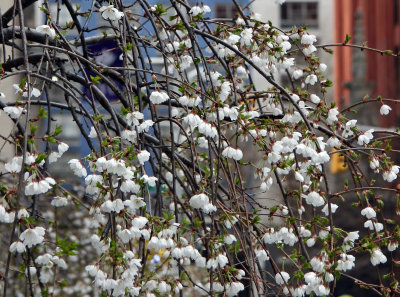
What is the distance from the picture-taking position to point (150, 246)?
2.53m

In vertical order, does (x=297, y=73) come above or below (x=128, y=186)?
above

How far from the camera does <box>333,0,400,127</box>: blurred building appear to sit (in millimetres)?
18656

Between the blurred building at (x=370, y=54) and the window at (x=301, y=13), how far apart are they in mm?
1985

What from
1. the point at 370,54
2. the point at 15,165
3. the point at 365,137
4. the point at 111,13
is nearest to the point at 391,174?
the point at 365,137

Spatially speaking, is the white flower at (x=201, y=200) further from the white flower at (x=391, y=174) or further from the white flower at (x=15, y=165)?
the white flower at (x=391, y=174)

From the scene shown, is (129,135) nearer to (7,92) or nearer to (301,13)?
(7,92)

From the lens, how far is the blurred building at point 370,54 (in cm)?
1866

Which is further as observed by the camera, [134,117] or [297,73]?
[297,73]

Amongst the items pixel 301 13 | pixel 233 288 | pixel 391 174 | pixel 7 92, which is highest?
pixel 301 13

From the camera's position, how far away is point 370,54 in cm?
2075

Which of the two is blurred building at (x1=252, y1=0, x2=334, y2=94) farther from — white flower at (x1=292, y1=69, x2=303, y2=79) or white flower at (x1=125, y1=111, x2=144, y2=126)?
white flower at (x1=125, y1=111, x2=144, y2=126)

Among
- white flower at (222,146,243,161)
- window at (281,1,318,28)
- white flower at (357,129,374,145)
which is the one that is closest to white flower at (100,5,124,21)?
white flower at (222,146,243,161)

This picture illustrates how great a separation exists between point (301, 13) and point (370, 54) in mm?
6327

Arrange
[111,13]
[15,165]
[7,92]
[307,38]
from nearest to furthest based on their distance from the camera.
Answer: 1. [15,165]
2. [111,13]
3. [307,38]
4. [7,92]
